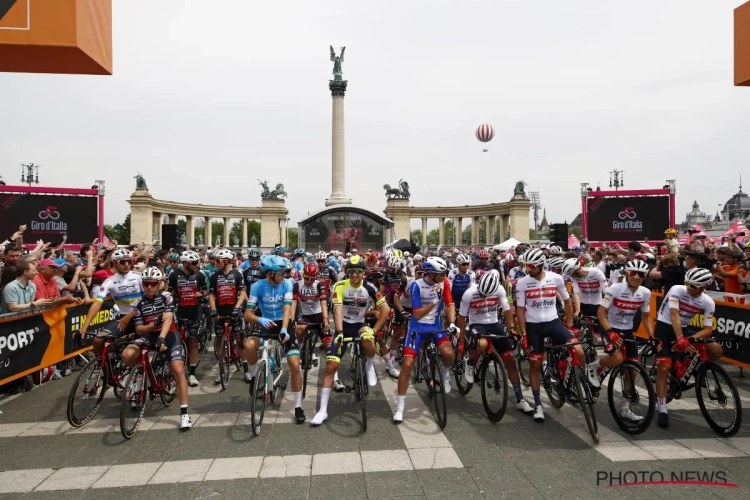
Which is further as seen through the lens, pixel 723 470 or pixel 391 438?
pixel 391 438

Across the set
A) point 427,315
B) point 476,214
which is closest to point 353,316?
point 427,315

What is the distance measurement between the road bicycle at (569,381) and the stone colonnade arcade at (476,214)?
233 ft

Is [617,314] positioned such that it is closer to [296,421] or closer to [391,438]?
[391,438]

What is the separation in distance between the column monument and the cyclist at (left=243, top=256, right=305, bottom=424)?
5771 centimetres

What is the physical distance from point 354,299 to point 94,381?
3.77 meters

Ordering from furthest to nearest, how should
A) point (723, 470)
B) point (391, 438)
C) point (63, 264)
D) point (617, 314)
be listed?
point (63, 264) < point (617, 314) < point (391, 438) < point (723, 470)

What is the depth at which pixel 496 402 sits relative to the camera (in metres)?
Result: 6.47

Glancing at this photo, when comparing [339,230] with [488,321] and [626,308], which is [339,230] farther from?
[626,308]

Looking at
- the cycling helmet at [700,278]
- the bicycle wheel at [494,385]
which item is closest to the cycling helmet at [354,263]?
the bicycle wheel at [494,385]

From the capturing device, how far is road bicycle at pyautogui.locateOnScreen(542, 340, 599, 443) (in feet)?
18.3

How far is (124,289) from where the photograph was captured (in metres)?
7.46

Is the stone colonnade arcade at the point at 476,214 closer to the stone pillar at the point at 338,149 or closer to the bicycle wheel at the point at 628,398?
the stone pillar at the point at 338,149

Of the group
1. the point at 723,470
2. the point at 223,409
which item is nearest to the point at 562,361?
the point at 723,470

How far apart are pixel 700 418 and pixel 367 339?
15.2 feet
